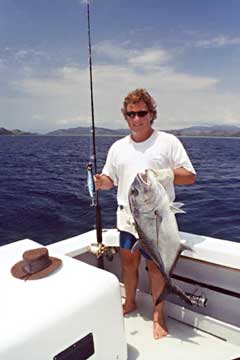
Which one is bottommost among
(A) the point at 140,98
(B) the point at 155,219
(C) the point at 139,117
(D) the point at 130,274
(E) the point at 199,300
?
(E) the point at 199,300

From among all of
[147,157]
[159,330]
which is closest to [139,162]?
[147,157]

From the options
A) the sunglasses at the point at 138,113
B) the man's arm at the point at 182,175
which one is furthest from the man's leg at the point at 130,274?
the sunglasses at the point at 138,113

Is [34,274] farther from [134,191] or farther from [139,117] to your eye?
[139,117]

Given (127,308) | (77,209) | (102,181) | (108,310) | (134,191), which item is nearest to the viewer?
(108,310)

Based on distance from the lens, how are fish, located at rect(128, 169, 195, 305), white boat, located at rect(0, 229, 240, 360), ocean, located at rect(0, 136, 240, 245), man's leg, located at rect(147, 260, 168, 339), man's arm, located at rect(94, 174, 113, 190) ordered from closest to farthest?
white boat, located at rect(0, 229, 240, 360), fish, located at rect(128, 169, 195, 305), man's leg, located at rect(147, 260, 168, 339), man's arm, located at rect(94, 174, 113, 190), ocean, located at rect(0, 136, 240, 245)

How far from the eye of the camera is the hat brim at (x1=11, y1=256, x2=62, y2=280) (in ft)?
6.80

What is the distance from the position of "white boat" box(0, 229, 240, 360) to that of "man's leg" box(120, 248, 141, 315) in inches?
4.5

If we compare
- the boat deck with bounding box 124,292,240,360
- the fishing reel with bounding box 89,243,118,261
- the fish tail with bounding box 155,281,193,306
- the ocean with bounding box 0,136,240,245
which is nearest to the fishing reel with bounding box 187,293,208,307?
the boat deck with bounding box 124,292,240,360

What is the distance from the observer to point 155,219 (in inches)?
99.1

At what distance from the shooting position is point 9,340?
166cm

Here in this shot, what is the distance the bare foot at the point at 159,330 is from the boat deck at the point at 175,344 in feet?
0.11

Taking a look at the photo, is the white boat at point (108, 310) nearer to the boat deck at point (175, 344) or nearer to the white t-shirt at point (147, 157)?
the boat deck at point (175, 344)

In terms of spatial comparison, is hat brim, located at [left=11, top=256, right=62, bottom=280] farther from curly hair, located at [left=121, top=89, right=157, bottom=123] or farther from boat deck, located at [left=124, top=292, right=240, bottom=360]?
curly hair, located at [left=121, top=89, right=157, bottom=123]

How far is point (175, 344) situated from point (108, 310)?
1201 millimetres
